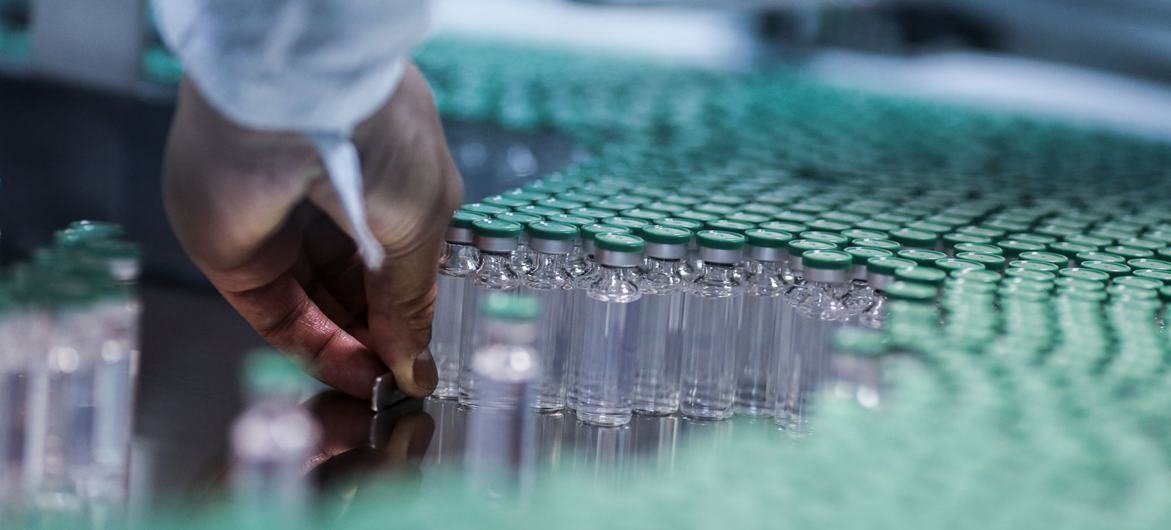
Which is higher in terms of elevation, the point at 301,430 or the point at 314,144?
the point at 314,144

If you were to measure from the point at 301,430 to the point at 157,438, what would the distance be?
60 centimetres

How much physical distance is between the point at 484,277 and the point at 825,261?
56 centimetres

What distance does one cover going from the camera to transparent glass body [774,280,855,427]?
2219mm

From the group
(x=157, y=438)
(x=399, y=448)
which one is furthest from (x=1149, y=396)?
(x=157, y=438)

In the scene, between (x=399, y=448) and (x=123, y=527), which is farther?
(x=399, y=448)

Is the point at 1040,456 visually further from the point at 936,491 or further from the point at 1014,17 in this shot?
the point at 1014,17

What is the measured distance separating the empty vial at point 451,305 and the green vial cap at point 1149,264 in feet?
4.11

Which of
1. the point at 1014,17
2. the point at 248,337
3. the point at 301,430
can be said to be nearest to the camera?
the point at 301,430

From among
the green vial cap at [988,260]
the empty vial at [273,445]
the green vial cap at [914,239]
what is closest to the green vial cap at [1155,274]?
the green vial cap at [988,260]

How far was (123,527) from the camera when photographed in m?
1.48


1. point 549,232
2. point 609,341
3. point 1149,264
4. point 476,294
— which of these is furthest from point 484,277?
point 1149,264

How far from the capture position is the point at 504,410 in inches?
71.3

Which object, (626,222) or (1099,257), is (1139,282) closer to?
(1099,257)

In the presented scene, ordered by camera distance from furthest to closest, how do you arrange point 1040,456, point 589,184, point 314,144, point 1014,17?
point 1014,17 < point 589,184 < point 314,144 < point 1040,456
